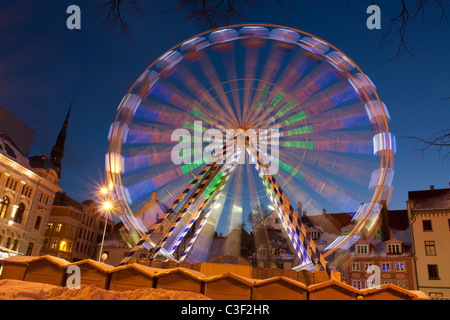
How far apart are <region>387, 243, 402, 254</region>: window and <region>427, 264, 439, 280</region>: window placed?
8.20 feet

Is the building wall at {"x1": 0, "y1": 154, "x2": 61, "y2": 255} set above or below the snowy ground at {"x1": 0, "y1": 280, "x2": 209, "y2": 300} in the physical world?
above

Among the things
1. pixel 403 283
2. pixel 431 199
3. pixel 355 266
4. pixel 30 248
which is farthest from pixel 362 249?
pixel 30 248

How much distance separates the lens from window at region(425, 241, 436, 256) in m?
29.0

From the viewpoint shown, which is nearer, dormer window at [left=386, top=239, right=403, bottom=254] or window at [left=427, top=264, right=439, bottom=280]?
window at [left=427, top=264, right=439, bottom=280]

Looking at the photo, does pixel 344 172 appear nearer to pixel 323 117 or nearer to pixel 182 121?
pixel 323 117

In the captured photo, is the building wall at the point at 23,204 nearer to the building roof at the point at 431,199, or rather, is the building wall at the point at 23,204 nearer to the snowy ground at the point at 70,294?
the snowy ground at the point at 70,294

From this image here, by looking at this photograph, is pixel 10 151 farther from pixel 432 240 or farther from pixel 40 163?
pixel 432 240

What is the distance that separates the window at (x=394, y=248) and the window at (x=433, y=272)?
2.50 metres

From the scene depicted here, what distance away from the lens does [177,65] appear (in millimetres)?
17688

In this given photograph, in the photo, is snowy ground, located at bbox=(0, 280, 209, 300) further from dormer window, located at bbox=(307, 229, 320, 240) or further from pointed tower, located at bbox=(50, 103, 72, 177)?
pointed tower, located at bbox=(50, 103, 72, 177)

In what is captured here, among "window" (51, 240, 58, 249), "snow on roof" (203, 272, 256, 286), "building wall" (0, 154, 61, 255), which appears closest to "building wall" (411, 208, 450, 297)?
"snow on roof" (203, 272, 256, 286)

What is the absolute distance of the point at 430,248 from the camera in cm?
2923

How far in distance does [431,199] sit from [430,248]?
4.70 meters
